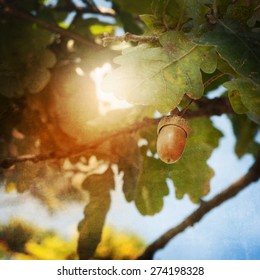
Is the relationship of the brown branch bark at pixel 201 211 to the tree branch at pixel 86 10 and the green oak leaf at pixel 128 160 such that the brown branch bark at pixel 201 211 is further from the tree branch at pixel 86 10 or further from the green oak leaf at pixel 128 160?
the tree branch at pixel 86 10

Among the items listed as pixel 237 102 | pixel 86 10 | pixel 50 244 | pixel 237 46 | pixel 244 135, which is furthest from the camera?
pixel 86 10

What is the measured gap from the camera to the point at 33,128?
135 cm

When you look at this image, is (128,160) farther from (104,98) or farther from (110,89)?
(110,89)

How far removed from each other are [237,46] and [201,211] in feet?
→ 1.75

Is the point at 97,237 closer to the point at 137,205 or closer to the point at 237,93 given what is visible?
the point at 137,205

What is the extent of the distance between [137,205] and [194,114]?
287 mm

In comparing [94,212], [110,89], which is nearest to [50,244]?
[94,212]

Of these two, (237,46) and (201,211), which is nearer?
(237,46)

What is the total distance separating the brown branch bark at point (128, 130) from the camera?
3.80 feet

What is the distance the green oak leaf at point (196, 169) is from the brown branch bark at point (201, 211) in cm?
4

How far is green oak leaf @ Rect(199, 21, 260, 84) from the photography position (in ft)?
2.61

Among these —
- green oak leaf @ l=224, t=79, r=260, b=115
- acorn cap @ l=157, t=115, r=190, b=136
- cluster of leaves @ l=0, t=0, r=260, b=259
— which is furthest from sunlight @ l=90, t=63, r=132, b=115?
green oak leaf @ l=224, t=79, r=260, b=115

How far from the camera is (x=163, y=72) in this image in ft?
2.75
